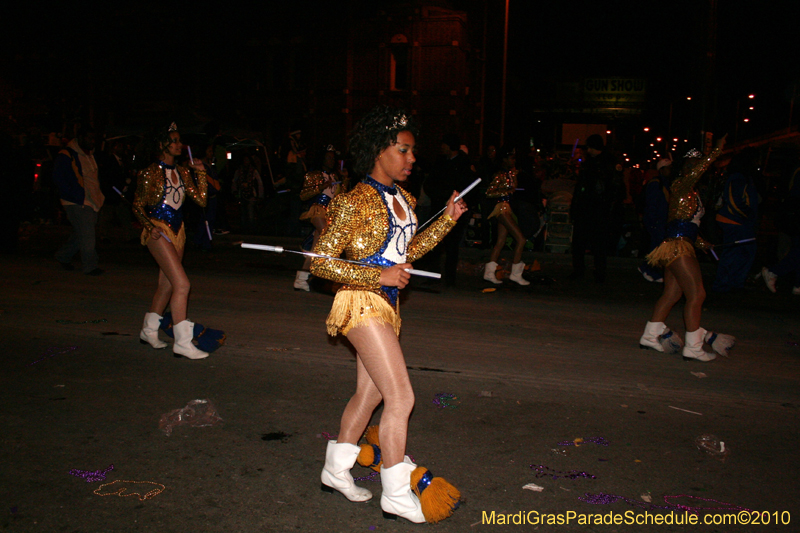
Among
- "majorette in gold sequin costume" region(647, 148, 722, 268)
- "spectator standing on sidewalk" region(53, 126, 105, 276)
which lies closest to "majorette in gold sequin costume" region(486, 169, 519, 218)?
"majorette in gold sequin costume" region(647, 148, 722, 268)

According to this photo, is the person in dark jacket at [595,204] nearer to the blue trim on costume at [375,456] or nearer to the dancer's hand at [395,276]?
the blue trim on costume at [375,456]

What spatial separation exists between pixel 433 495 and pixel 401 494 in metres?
0.16

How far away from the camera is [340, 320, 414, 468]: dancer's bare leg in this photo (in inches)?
119

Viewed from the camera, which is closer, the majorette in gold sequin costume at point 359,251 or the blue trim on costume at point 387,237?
the majorette in gold sequin costume at point 359,251

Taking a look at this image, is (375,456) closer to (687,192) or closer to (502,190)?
(687,192)

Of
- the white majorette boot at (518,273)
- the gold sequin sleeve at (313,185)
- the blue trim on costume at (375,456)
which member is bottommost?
the white majorette boot at (518,273)

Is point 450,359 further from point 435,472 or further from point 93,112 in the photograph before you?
point 93,112

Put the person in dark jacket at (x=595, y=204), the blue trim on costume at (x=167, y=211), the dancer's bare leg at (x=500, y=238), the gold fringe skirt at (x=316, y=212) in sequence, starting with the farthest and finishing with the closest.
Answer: the person in dark jacket at (x=595, y=204) < the dancer's bare leg at (x=500, y=238) < the gold fringe skirt at (x=316, y=212) < the blue trim on costume at (x=167, y=211)

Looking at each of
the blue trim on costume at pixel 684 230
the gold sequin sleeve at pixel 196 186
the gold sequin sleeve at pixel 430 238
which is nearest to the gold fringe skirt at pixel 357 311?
the gold sequin sleeve at pixel 430 238

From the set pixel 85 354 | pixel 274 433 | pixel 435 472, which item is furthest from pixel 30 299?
pixel 435 472

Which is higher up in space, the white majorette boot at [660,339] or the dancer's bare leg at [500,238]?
the dancer's bare leg at [500,238]

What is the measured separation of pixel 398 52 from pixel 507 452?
31.5 meters

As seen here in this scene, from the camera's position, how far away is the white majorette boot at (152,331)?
19.2 feet

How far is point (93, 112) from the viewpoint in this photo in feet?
90.1
